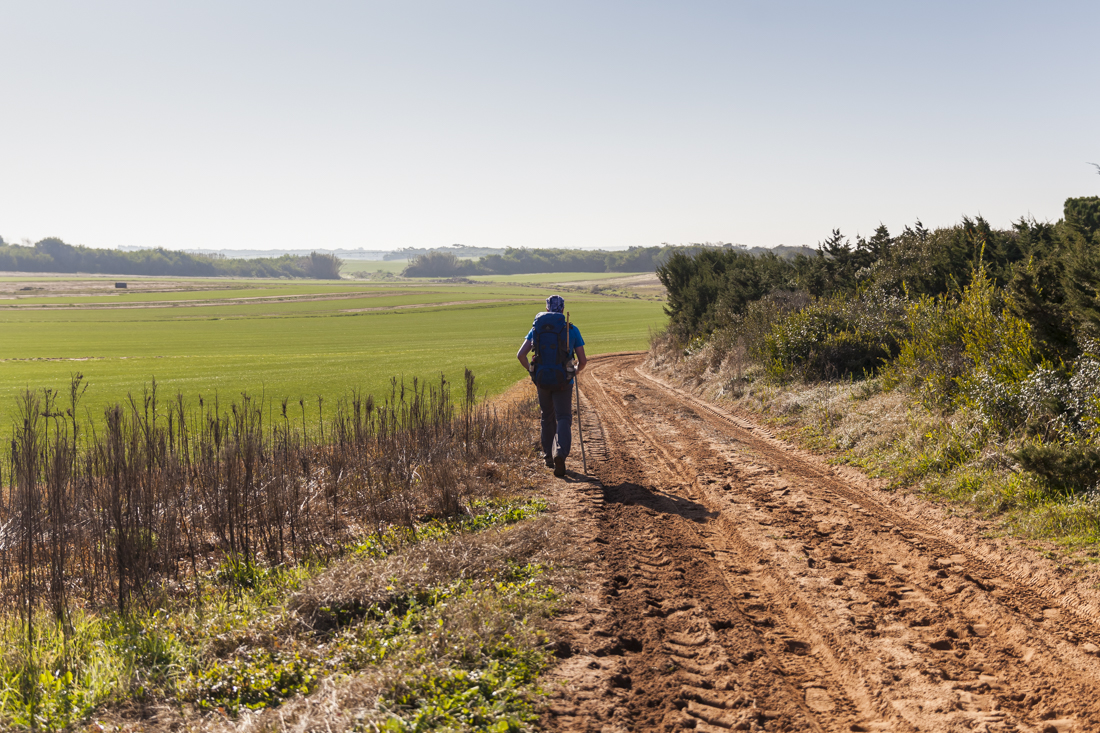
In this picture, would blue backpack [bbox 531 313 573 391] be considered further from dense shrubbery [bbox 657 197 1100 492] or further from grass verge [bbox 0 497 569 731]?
dense shrubbery [bbox 657 197 1100 492]

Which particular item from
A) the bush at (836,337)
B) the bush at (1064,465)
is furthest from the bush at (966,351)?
the bush at (1064,465)

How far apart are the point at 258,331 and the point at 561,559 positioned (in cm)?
5574

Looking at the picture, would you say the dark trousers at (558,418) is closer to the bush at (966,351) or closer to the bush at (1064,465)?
the bush at (1064,465)

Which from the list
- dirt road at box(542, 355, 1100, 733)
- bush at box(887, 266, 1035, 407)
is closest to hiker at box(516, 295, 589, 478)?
dirt road at box(542, 355, 1100, 733)

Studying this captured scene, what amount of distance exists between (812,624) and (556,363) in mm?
4787

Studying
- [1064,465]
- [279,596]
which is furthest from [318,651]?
[1064,465]

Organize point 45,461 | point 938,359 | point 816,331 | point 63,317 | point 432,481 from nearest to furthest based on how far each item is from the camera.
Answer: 1. point 45,461
2. point 432,481
3. point 938,359
4. point 816,331
5. point 63,317

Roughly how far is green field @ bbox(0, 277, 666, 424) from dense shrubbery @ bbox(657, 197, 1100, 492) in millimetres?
9147

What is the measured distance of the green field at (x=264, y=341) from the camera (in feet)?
81.7

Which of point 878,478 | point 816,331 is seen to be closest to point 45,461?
point 878,478

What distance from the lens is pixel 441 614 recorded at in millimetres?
4570

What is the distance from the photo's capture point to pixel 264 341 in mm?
47781

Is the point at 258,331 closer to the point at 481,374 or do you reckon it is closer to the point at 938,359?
the point at 481,374

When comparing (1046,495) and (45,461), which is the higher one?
(45,461)
